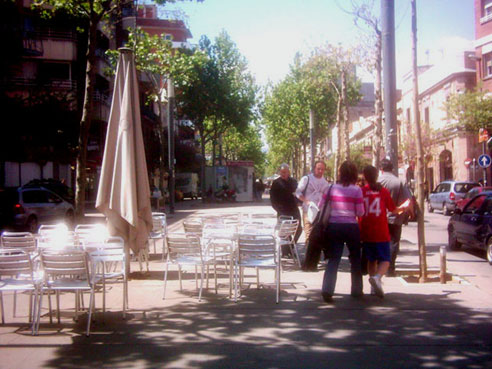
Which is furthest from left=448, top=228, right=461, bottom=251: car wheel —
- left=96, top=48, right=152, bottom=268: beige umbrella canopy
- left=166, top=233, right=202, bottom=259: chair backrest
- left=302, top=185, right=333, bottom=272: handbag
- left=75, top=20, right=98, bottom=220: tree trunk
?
left=75, top=20, right=98, bottom=220: tree trunk

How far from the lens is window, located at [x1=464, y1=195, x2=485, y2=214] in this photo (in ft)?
41.7

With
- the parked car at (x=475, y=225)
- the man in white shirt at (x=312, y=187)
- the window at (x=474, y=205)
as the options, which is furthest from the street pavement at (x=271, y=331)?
the window at (x=474, y=205)

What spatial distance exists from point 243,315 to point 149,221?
2.29m

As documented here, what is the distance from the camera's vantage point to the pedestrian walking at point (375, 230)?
301 inches

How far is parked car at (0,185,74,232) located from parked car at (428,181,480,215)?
56.9 ft

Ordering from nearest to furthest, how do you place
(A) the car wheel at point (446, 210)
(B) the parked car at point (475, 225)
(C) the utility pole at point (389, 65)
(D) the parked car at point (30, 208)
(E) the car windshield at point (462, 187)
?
(C) the utility pole at point (389, 65) < (B) the parked car at point (475, 225) < (D) the parked car at point (30, 208) < (E) the car windshield at point (462, 187) < (A) the car wheel at point (446, 210)

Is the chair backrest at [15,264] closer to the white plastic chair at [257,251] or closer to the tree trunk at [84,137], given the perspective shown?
the white plastic chair at [257,251]

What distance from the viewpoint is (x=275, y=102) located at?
178 feet

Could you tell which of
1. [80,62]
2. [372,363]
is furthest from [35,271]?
[80,62]

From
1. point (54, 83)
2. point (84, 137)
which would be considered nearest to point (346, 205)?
point (84, 137)

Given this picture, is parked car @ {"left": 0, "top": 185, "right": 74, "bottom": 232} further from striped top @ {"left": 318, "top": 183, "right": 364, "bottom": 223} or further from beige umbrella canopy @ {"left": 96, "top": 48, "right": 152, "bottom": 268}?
striped top @ {"left": 318, "top": 183, "right": 364, "bottom": 223}

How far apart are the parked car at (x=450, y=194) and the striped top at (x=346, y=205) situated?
20.1m

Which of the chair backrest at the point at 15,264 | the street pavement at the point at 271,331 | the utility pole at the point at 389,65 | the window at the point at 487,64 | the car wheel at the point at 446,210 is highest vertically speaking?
the window at the point at 487,64

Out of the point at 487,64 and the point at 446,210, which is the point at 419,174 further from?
the point at 487,64
